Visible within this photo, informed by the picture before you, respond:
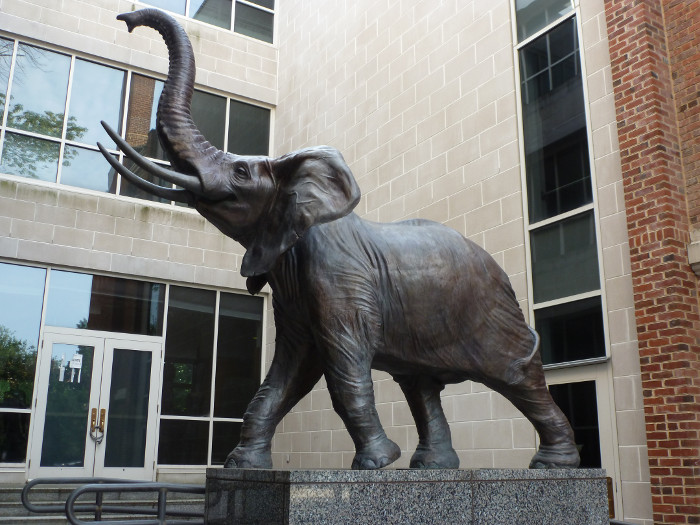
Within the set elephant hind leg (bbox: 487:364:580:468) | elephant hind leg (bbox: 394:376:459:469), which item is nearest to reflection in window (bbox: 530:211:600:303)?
elephant hind leg (bbox: 487:364:580:468)

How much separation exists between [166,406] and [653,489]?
911cm

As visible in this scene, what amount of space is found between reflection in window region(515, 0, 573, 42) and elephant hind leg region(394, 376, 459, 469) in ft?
23.5

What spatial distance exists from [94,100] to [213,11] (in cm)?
357

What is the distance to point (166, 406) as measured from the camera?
13789 millimetres

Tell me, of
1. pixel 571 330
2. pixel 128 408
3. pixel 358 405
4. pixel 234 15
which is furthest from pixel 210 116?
pixel 358 405

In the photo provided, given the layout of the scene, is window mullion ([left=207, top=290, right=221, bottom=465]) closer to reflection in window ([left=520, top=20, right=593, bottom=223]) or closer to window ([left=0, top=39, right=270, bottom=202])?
window ([left=0, top=39, right=270, bottom=202])

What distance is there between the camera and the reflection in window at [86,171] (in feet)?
Result: 45.2

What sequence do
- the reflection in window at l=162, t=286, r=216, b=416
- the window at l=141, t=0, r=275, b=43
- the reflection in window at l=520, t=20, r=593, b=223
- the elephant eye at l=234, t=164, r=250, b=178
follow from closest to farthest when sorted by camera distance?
the elephant eye at l=234, t=164, r=250, b=178, the reflection in window at l=520, t=20, r=593, b=223, the reflection in window at l=162, t=286, r=216, b=416, the window at l=141, t=0, r=275, b=43

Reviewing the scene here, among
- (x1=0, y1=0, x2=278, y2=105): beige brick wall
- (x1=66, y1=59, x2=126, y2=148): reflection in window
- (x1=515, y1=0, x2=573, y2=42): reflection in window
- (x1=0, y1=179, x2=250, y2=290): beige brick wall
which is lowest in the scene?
(x1=0, y1=179, x2=250, y2=290): beige brick wall

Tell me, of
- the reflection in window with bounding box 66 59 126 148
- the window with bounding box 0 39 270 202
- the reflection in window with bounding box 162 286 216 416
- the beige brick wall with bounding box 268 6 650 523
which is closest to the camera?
the beige brick wall with bounding box 268 6 650 523

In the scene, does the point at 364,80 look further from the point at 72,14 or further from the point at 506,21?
the point at 72,14

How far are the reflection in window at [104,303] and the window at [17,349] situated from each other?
300 millimetres

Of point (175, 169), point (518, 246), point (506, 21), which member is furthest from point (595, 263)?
point (175, 169)

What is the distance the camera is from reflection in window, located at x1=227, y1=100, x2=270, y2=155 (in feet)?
52.2
